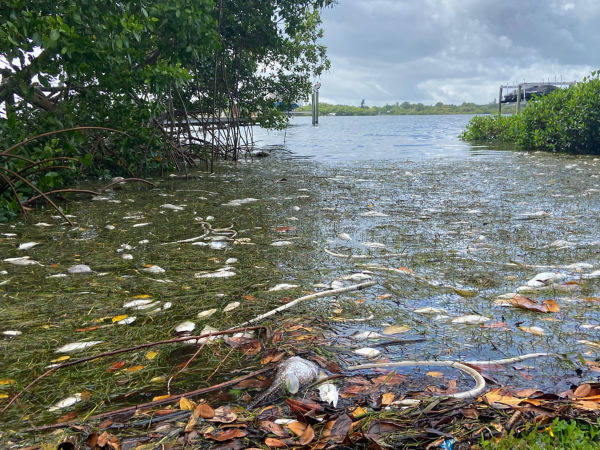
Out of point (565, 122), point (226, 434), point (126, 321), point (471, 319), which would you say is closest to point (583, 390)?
point (471, 319)

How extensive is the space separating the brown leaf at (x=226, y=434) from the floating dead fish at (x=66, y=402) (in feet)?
1.97

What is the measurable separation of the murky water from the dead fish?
209mm

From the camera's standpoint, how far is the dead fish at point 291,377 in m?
1.87

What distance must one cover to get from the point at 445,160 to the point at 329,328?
400 inches

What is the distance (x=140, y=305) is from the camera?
110 inches

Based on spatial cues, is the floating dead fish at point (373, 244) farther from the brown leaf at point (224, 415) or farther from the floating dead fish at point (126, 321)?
the brown leaf at point (224, 415)

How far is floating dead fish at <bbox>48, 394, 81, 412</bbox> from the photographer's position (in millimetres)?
1820

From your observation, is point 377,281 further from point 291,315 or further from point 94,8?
point 94,8

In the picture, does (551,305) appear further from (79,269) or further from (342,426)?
(79,269)

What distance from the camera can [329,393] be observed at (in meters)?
1.85

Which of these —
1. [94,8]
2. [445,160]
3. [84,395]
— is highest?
[94,8]

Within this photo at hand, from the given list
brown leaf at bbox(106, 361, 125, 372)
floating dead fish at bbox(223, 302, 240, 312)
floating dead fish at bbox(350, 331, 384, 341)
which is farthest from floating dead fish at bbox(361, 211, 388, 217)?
brown leaf at bbox(106, 361, 125, 372)

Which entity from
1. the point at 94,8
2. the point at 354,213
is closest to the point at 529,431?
the point at 354,213

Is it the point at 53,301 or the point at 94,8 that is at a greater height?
the point at 94,8
